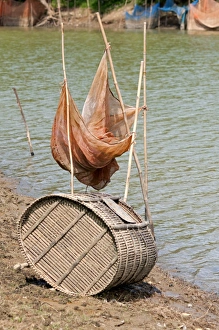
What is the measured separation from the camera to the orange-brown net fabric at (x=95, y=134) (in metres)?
8.45

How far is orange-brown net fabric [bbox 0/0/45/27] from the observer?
44.7m

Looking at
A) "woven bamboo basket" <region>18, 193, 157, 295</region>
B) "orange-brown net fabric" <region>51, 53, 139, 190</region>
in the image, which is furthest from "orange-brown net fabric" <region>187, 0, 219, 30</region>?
"woven bamboo basket" <region>18, 193, 157, 295</region>

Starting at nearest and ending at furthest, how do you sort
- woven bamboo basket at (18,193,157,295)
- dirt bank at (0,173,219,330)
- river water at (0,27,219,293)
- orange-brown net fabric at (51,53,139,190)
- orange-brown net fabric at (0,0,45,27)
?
1. dirt bank at (0,173,219,330)
2. woven bamboo basket at (18,193,157,295)
3. orange-brown net fabric at (51,53,139,190)
4. river water at (0,27,219,293)
5. orange-brown net fabric at (0,0,45,27)

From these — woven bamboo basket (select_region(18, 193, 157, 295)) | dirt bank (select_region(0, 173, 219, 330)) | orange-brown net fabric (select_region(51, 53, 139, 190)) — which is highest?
orange-brown net fabric (select_region(51, 53, 139, 190))

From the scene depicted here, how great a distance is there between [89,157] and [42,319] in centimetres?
326

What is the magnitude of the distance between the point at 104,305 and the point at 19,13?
40343mm

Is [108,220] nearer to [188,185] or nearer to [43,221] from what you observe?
[43,221]

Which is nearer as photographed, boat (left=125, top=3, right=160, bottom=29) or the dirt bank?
the dirt bank

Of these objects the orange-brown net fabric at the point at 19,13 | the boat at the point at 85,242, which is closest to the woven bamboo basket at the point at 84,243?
the boat at the point at 85,242

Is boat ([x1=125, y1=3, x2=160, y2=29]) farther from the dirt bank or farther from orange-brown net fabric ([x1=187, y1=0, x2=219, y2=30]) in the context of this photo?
the dirt bank

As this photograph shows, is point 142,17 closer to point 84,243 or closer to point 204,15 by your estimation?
point 204,15

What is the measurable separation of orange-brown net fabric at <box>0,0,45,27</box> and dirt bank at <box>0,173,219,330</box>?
38.0 meters

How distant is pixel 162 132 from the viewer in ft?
50.3

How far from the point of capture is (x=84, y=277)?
661 cm
